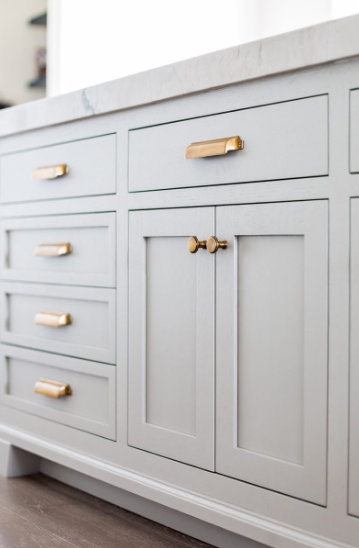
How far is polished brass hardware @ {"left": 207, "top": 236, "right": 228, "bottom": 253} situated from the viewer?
0.98 m

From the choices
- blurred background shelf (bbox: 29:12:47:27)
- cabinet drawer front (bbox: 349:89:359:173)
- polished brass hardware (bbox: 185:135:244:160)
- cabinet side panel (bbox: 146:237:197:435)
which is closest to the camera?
cabinet drawer front (bbox: 349:89:359:173)

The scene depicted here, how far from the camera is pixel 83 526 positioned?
1.19 meters

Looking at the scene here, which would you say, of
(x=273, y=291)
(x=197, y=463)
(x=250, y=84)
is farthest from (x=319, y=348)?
(x=250, y=84)

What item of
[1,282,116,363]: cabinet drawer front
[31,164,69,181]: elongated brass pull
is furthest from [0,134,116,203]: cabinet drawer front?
[1,282,116,363]: cabinet drawer front

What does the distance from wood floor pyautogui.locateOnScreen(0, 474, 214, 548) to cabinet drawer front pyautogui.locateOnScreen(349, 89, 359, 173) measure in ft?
2.50

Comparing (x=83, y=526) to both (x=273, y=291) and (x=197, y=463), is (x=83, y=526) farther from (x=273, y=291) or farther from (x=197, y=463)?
(x=273, y=291)

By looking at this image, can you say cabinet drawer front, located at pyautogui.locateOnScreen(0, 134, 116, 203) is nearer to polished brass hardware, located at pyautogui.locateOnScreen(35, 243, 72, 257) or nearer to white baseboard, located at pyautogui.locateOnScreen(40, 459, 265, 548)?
polished brass hardware, located at pyautogui.locateOnScreen(35, 243, 72, 257)

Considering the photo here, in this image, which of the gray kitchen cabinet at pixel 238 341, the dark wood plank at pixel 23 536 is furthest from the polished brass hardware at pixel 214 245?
the dark wood plank at pixel 23 536

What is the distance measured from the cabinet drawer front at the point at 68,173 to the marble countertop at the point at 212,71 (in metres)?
0.07

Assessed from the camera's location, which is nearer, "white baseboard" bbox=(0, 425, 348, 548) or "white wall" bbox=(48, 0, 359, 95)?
"white baseboard" bbox=(0, 425, 348, 548)

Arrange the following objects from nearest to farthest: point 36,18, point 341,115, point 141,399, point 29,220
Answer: point 341,115, point 141,399, point 29,220, point 36,18

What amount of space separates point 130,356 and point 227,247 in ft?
1.11

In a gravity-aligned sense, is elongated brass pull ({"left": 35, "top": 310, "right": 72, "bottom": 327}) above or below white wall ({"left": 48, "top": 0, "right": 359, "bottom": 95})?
below

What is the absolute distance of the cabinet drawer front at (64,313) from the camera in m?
1.24
